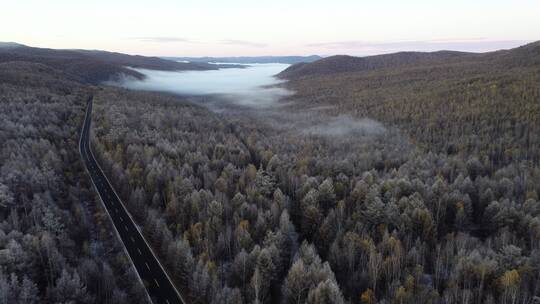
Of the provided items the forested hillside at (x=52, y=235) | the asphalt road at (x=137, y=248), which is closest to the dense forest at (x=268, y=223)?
the forested hillside at (x=52, y=235)

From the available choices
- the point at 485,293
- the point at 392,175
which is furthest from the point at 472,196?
the point at 485,293

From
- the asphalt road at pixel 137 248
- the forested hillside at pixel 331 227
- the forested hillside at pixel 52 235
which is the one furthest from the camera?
the asphalt road at pixel 137 248

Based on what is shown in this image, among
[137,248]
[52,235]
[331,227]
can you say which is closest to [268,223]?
[331,227]

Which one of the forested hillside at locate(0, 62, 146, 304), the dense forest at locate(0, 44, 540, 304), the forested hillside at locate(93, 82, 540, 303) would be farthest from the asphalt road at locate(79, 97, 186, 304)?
the forested hillside at locate(93, 82, 540, 303)

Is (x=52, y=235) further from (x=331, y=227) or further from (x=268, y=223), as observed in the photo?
(x=331, y=227)

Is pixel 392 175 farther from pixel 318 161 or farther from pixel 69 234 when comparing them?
pixel 69 234

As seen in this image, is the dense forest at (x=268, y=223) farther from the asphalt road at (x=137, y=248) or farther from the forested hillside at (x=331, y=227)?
the asphalt road at (x=137, y=248)
